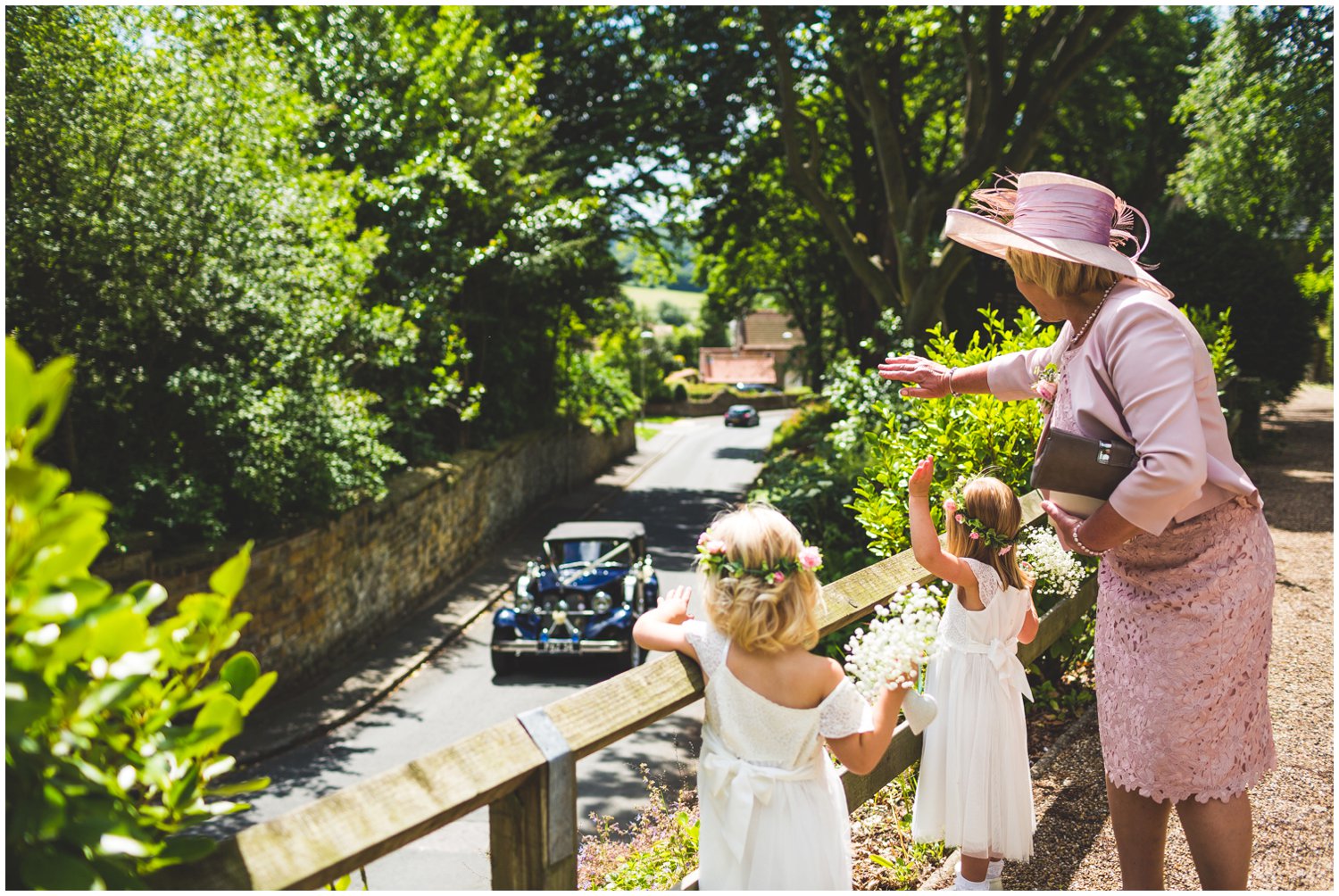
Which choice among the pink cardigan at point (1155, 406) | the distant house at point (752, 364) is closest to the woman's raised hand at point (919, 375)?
the pink cardigan at point (1155, 406)

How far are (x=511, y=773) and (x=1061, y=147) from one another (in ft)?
78.1

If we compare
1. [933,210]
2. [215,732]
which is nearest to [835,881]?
[215,732]

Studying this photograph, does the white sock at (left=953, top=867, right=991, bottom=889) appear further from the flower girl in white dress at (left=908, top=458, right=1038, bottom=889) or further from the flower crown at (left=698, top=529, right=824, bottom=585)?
the flower crown at (left=698, top=529, right=824, bottom=585)

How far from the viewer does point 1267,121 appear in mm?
17812

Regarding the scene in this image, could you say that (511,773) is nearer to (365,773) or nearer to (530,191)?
(365,773)

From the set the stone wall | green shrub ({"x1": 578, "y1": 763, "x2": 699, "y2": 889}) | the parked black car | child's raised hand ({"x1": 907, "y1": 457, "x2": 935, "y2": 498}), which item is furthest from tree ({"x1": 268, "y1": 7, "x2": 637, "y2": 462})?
the parked black car

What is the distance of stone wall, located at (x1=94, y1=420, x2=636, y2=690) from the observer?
32.2 feet

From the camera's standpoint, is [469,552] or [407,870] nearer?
[407,870]

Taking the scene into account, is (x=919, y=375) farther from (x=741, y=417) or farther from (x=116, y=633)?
(x=741, y=417)

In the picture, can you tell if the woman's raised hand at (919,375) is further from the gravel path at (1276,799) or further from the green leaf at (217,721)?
the green leaf at (217,721)

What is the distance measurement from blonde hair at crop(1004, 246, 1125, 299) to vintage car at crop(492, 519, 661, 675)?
9263mm

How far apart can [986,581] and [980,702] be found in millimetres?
364

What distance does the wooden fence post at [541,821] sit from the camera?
1610 millimetres

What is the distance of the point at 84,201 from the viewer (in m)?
8.23
